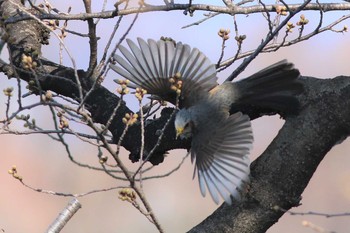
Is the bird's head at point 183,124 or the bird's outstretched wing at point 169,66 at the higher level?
the bird's outstretched wing at point 169,66

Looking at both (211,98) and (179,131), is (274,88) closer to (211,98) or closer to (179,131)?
(211,98)

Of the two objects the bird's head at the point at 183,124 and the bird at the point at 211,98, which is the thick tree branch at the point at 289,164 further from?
the bird's head at the point at 183,124

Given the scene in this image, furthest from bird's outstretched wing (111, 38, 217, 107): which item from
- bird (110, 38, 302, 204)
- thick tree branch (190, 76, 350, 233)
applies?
thick tree branch (190, 76, 350, 233)

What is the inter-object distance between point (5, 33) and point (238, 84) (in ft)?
3.97

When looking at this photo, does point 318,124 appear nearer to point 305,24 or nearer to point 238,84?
point 238,84

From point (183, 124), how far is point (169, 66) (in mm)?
448

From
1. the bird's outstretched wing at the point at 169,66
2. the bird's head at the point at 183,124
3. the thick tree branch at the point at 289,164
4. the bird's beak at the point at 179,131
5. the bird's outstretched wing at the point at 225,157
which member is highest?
the bird's outstretched wing at the point at 169,66

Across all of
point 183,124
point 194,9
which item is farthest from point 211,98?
point 194,9

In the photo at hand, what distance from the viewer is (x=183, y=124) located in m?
2.96

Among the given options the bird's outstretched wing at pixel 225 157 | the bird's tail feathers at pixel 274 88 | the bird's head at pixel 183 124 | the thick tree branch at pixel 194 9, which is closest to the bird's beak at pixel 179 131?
the bird's head at pixel 183 124

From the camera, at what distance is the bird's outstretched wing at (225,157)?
2.80m

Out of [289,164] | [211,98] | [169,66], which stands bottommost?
[289,164]

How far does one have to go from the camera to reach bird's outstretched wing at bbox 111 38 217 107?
10.5ft

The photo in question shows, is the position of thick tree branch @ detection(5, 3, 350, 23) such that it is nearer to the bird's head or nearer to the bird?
the bird
